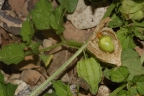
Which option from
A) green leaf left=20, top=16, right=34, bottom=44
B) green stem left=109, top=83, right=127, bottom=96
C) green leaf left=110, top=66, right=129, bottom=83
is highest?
green leaf left=20, top=16, right=34, bottom=44

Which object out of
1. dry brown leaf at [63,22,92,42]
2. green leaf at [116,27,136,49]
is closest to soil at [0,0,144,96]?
dry brown leaf at [63,22,92,42]

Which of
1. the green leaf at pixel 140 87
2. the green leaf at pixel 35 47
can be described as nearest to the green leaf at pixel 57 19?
the green leaf at pixel 35 47

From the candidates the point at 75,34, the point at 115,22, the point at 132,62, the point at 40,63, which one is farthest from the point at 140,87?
the point at 40,63

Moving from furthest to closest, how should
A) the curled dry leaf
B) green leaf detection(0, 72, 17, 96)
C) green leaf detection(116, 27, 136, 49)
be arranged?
the curled dry leaf < green leaf detection(116, 27, 136, 49) < green leaf detection(0, 72, 17, 96)

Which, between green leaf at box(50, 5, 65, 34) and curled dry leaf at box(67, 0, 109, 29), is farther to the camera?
curled dry leaf at box(67, 0, 109, 29)

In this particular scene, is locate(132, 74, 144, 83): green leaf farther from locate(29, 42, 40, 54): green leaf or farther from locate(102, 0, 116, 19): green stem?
locate(29, 42, 40, 54): green leaf

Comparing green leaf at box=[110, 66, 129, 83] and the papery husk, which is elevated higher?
the papery husk

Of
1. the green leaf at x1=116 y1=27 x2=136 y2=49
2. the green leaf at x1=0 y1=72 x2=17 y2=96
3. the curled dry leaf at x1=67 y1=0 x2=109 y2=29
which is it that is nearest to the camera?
the green leaf at x1=0 y1=72 x2=17 y2=96

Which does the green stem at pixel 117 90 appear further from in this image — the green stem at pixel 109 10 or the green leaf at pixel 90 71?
the green stem at pixel 109 10
